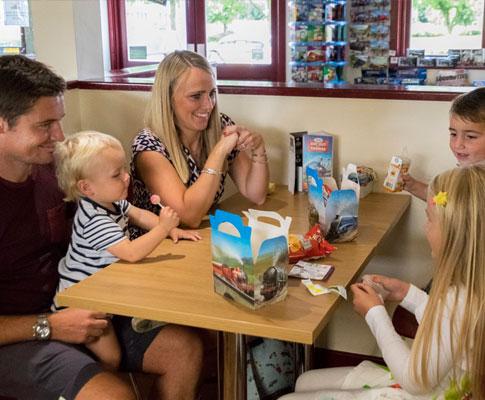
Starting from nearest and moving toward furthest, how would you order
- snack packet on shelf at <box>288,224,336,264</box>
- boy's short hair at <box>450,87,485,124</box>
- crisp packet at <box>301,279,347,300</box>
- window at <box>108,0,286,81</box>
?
crisp packet at <box>301,279,347,300</box>, snack packet on shelf at <box>288,224,336,264</box>, boy's short hair at <box>450,87,485,124</box>, window at <box>108,0,286,81</box>

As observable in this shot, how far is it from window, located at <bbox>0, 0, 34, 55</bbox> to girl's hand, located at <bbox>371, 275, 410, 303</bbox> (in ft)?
9.48

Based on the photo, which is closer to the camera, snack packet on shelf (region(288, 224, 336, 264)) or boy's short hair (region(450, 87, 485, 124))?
snack packet on shelf (region(288, 224, 336, 264))

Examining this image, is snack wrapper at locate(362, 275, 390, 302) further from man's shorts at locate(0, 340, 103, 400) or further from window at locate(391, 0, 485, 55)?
window at locate(391, 0, 485, 55)

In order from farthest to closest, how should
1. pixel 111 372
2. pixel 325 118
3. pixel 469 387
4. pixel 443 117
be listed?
pixel 325 118 < pixel 443 117 < pixel 111 372 < pixel 469 387

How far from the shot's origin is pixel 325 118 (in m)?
2.77

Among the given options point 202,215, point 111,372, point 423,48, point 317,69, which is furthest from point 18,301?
point 423,48

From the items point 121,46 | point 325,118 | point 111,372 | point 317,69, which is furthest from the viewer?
point 121,46

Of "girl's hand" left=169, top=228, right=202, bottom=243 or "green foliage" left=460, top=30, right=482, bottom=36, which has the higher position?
"green foliage" left=460, top=30, right=482, bottom=36

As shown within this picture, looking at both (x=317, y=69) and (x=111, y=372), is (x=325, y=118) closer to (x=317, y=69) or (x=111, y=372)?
(x=111, y=372)

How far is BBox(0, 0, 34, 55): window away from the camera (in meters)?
4.14

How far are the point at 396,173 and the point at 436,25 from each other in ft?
13.9

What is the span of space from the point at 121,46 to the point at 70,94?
364 cm

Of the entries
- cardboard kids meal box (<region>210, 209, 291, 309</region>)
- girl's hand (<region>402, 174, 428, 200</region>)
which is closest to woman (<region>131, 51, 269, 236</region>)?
girl's hand (<region>402, 174, 428, 200</region>)

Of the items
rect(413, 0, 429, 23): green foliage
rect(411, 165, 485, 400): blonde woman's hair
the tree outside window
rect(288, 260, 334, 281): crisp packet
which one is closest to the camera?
rect(411, 165, 485, 400): blonde woman's hair
